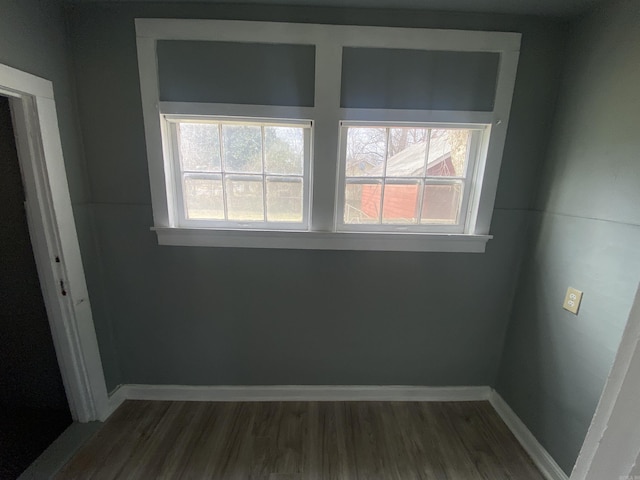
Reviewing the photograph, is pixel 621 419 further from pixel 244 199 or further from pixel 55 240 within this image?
A: pixel 55 240

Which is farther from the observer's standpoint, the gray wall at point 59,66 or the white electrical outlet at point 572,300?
the white electrical outlet at point 572,300

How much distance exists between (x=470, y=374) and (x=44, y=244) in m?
2.64

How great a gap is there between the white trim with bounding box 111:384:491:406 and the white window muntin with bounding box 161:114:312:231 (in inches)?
43.5

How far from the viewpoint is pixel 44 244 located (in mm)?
1341

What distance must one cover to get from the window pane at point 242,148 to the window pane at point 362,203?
560mm

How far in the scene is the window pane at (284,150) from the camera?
60.2 inches

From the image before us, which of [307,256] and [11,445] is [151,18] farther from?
[11,445]

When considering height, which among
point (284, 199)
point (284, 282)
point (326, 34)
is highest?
point (326, 34)

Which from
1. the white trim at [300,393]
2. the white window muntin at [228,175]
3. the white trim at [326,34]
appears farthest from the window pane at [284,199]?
the white trim at [300,393]

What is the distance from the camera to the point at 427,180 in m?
1.61

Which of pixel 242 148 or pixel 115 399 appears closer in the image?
pixel 242 148

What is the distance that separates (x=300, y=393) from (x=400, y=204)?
1.43 meters

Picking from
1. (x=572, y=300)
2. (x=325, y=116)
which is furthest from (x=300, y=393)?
(x=325, y=116)

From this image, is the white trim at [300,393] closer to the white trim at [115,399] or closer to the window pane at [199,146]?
the white trim at [115,399]
